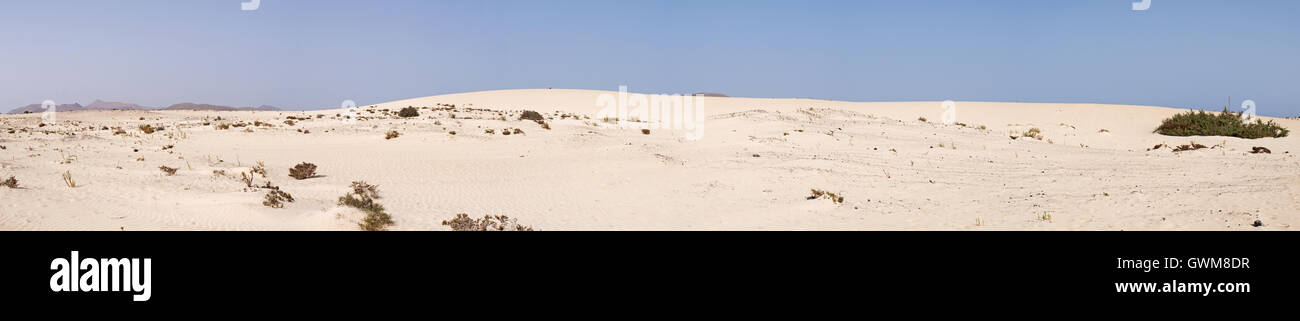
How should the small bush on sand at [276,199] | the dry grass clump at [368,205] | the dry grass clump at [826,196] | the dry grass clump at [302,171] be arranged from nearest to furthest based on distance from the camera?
the dry grass clump at [368,205] → the small bush on sand at [276,199] → the dry grass clump at [826,196] → the dry grass clump at [302,171]

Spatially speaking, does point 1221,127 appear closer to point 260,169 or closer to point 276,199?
point 276,199

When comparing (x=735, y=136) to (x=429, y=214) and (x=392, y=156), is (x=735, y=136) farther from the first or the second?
(x=429, y=214)

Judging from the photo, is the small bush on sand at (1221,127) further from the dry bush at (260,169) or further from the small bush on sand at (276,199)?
the dry bush at (260,169)

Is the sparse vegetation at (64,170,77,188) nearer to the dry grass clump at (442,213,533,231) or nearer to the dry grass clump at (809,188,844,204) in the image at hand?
the dry grass clump at (442,213,533,231)

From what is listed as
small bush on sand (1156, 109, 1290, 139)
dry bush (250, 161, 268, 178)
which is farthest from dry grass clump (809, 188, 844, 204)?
small bush on sand (1156, 109, 1290, 139)

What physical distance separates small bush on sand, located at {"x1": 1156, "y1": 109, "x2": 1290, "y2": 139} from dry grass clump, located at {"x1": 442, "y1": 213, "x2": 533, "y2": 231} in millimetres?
24897

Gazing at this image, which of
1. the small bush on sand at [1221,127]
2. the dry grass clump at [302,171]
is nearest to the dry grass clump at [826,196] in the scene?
the dry grass clump at [302,171]

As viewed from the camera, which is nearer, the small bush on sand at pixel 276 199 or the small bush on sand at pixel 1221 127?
the small bush on sand at pixel 276 199

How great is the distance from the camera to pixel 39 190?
328 inches

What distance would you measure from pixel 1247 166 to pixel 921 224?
25.7ft

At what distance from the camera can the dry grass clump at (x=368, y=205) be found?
26.7 feet

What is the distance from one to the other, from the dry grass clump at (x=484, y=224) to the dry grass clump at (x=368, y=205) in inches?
30.2

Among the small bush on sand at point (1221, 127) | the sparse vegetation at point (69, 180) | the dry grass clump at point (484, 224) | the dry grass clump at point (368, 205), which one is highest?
the small bush on sand at point (1221, 127)
